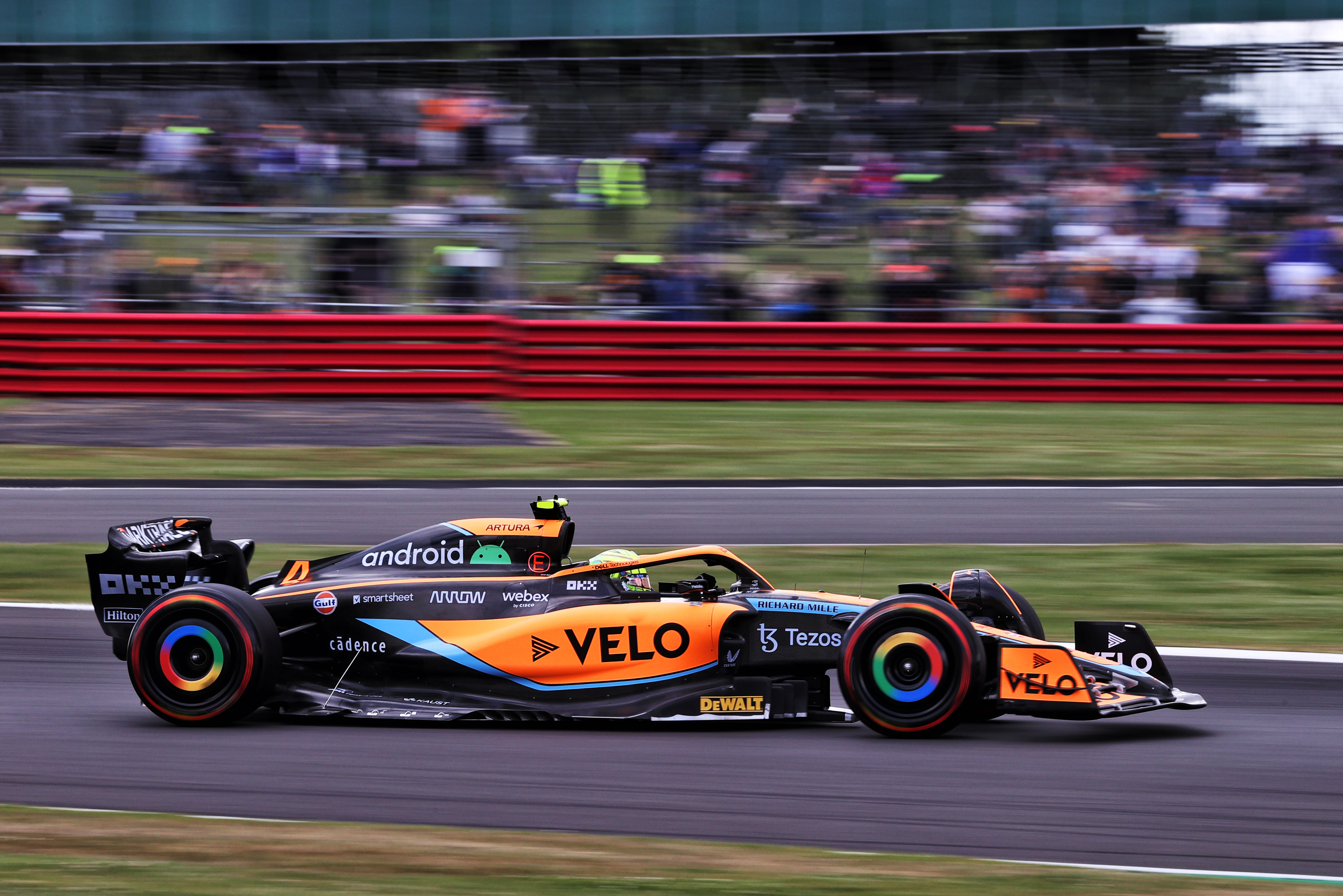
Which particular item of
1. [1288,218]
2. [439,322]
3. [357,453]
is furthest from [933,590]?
[1288,218]

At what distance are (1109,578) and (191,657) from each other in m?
6.05

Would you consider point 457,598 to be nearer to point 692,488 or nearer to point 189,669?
point 189,669

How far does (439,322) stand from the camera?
1698 cm

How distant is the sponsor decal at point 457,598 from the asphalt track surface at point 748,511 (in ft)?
14.4

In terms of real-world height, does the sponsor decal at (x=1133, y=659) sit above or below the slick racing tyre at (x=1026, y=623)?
below

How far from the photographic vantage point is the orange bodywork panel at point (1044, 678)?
5.98 metres

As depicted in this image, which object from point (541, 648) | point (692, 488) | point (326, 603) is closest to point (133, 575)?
point (326, 603)

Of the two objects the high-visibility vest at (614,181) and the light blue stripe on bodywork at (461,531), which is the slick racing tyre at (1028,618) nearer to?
the light blue stripe on bodywork at (461,531)

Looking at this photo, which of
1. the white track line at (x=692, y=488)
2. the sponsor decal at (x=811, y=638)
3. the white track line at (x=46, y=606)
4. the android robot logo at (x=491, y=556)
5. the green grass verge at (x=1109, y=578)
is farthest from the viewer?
the white track line at (x=692, y=488)

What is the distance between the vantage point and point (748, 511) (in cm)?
1230

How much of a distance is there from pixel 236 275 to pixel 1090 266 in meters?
10.1

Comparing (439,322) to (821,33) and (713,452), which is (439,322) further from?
(821,33)

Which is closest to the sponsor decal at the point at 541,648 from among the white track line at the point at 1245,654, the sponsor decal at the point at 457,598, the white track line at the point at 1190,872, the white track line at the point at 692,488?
the sponsor decal at the point at 457,598

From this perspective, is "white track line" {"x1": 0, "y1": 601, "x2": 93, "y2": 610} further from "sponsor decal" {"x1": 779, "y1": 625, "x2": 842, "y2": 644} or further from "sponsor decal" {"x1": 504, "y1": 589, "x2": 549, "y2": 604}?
"sponsor decal" {"x1": 779, "y1": 625, "x2": 842, "y2": 644}
